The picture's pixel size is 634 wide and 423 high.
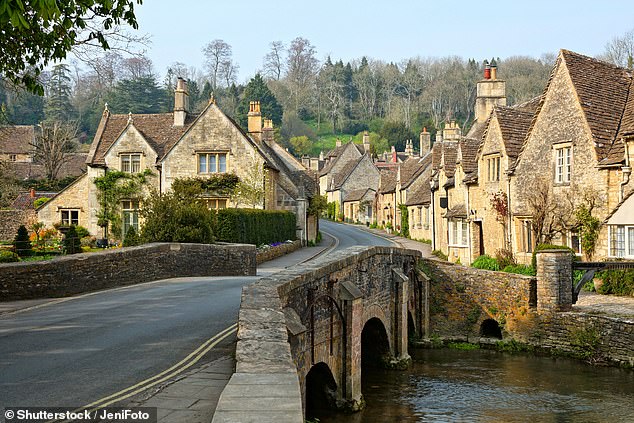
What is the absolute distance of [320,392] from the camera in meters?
18.5

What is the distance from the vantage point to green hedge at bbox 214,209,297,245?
3594 cm

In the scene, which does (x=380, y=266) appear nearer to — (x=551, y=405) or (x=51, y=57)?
(x=551, y=405)

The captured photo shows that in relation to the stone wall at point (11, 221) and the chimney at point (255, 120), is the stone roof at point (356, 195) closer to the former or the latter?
the chimney at point (255, 120)

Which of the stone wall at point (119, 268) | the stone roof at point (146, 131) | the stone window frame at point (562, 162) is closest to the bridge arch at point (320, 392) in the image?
the stone wall at point (119, 268)

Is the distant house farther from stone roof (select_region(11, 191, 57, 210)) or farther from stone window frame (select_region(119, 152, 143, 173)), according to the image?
stone roof (select_region(11, 191, 57, 210))

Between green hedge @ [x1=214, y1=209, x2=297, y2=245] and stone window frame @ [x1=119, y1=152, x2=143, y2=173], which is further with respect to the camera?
stone window frame @ [x1=119, y1=152, x2=143, y2=173]

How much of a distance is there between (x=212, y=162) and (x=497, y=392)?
2921 cm

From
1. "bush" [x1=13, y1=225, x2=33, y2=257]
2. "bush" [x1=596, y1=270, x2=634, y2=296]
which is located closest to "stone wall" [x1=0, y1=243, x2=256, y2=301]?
"bush" [x1=13, y1=225, x2=33, y2=257]

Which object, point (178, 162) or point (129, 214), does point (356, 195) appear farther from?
point (129, 214)

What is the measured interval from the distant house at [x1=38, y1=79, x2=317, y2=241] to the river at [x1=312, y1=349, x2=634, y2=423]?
76.1 feet

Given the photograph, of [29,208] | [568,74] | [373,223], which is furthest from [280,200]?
[373,223]

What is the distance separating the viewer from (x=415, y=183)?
198ft

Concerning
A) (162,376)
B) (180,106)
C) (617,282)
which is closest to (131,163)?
(180,106)

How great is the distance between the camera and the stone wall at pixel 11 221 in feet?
175
